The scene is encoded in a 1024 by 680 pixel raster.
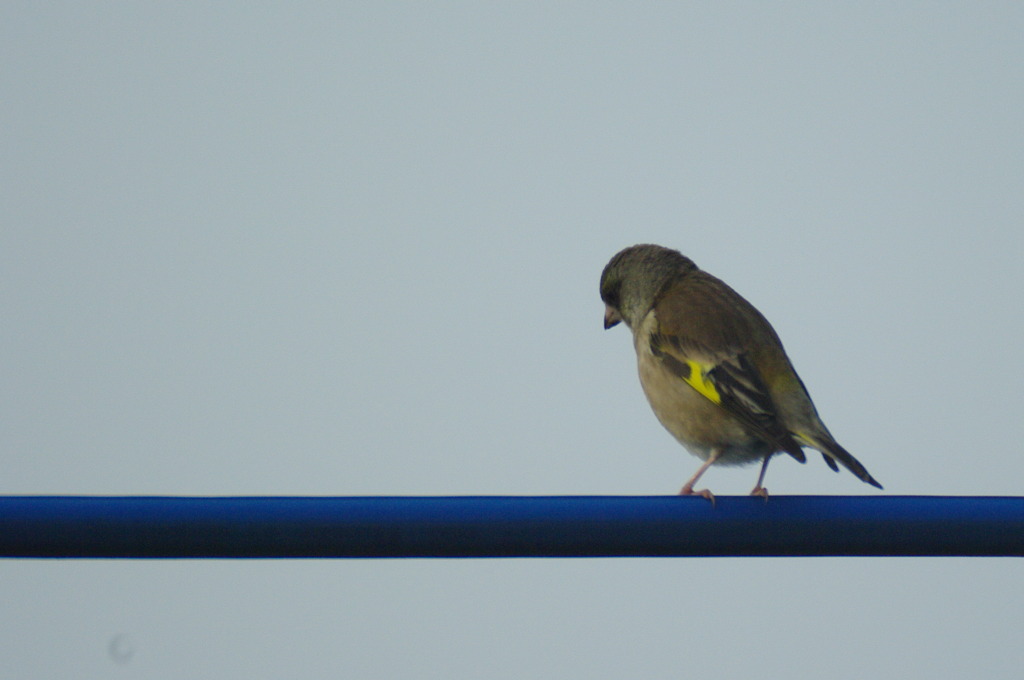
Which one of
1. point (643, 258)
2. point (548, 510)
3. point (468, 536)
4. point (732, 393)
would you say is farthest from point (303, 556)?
point (643, 258)

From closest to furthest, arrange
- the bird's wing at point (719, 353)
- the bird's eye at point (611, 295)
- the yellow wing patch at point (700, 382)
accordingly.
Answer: the bird's wing at point (719, 353) < the yellow wing patch at point (700, 382) < the bird's eye at point (611, 295)

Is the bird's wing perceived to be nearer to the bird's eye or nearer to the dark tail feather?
the dark tail feather

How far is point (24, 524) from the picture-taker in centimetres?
231

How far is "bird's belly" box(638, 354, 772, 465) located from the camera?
14.9ft

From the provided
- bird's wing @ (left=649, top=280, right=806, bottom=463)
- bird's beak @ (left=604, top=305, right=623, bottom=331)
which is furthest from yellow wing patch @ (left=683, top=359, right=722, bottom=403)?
bird's beak @ (left=604, top=305, right=623, bottom=331)

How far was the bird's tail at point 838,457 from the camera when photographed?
12.4ft

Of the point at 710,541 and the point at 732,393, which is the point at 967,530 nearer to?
the point at 710,541

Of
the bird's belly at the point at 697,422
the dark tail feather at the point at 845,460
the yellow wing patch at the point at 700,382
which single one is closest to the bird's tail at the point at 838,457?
the dark tail feather at the point at 845,460

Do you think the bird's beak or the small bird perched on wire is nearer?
the small bird perched on wire

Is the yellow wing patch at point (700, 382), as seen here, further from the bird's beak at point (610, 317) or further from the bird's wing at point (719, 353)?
the bird's beak at point (610, 317)

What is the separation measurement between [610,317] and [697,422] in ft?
4.53

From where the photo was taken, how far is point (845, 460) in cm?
395

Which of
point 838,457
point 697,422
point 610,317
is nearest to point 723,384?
point 697,422

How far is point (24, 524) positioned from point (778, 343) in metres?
3.50
